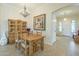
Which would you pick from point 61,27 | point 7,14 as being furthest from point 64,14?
point 7,14

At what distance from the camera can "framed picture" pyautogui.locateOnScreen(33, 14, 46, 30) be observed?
2034mm

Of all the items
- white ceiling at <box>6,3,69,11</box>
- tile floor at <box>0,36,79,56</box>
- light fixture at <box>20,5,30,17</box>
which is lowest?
tile floor at <box>0,36,79,56</box>

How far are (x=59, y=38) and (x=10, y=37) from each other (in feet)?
3.37

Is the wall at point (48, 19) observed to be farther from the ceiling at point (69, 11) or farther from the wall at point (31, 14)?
the ceiling at point (69, 11)

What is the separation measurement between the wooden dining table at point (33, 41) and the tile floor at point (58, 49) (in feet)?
0.36

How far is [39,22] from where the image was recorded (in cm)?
208

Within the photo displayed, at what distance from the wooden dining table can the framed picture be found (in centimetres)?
18

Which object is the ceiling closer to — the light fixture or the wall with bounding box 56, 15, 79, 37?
the wall with bounding box 56, 15, 79, 37

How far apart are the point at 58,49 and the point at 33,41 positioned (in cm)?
54

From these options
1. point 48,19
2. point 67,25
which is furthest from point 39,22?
point 67,25

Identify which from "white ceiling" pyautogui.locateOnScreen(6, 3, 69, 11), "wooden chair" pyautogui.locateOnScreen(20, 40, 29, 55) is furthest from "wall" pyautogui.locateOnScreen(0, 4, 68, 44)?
"wooden chair" pyautogui.locateOnScreen(20, 40, 29, 55)

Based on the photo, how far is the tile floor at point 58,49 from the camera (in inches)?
77.2

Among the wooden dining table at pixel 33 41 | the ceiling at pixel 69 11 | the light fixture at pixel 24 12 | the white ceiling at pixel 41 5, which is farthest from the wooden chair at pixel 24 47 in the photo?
the ceiling at pixel 69 11

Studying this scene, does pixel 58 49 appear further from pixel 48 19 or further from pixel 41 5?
pixel 41 5
